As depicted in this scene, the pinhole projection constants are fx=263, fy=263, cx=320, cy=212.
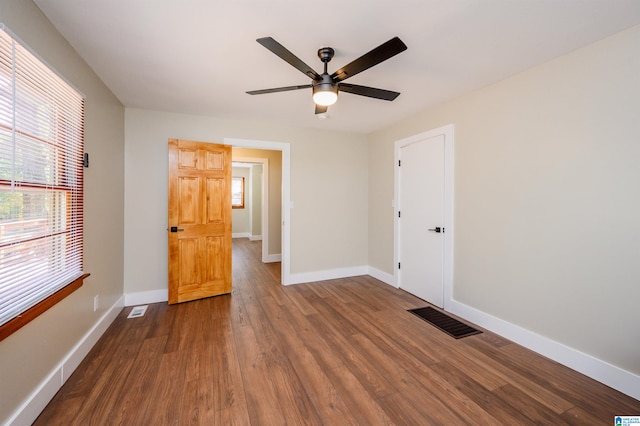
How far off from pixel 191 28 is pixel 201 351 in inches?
101

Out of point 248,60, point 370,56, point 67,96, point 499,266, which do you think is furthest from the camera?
point 499,266

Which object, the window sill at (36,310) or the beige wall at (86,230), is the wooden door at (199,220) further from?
A: the window sill at (36,310)

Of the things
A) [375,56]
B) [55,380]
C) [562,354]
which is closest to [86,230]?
[55,380]

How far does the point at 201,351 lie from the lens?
2316 millimetres

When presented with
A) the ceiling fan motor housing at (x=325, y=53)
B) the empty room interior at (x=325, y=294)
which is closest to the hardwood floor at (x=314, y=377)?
the empty room interior at (x=325, y=294)

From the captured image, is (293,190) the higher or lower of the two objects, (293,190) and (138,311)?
the higher

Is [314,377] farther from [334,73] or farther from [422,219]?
[422,219]

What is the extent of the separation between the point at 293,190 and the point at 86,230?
8.40ft

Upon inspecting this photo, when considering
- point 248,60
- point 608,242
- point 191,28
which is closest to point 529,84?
point 608,242

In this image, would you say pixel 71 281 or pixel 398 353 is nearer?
pixel 71 281

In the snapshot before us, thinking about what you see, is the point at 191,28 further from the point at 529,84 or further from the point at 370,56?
the point at 529,84

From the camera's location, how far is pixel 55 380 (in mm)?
1778

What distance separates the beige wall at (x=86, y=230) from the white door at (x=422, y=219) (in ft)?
11.8

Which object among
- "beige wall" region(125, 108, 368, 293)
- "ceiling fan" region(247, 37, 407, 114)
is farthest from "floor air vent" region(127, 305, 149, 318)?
"ceiling fan" region(247, 37, 407, 114)
